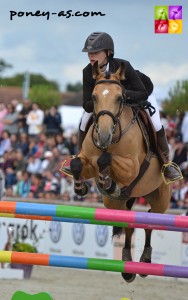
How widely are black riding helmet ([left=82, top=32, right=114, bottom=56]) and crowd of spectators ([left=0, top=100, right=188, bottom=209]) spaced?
258 inches

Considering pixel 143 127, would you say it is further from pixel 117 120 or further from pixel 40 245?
pixel 40 245

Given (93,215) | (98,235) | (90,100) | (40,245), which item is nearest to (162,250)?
(98,235)

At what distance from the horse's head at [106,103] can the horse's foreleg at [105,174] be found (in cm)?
14

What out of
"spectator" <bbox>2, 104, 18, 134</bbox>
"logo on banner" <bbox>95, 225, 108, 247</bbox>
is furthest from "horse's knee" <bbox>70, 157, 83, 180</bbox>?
"spectator" <bbox>2, 104, 18, 134</bbox>

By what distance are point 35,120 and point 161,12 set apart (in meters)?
8.18

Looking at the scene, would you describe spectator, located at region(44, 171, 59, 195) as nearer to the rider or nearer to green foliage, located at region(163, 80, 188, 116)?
green foliage, located at region(163, 80, 188, 116)

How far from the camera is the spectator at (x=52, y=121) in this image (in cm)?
1661

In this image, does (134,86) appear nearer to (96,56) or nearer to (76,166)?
(96,56)

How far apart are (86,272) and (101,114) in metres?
7.08

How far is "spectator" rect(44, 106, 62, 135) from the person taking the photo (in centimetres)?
1661

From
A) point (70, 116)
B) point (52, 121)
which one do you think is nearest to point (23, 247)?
point (52, 121)

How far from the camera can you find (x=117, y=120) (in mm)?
6266

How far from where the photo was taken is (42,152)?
15.9m

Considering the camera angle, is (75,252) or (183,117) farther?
(183,117)
